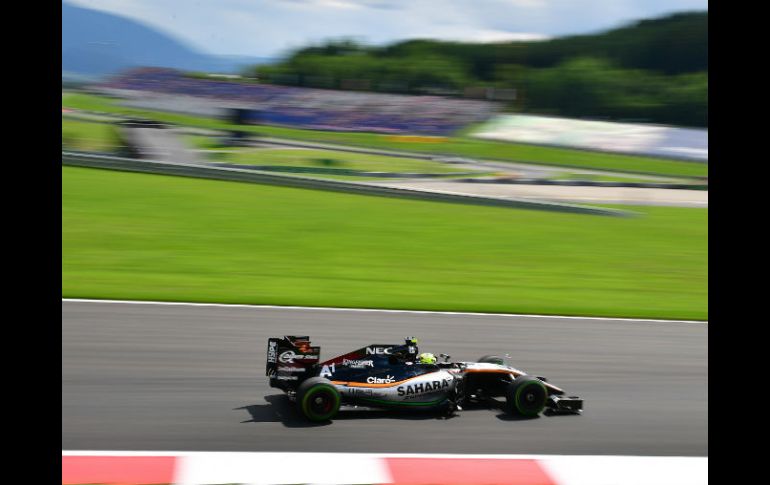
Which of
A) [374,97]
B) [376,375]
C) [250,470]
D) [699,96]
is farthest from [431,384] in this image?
[699,96]

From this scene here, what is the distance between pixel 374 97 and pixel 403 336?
2980cm

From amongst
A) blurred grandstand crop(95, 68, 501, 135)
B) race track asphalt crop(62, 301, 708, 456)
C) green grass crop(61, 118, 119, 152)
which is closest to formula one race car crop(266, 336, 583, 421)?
race track asphalt crop(62, 301, 708, 456)

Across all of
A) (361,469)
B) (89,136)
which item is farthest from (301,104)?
(361,469)

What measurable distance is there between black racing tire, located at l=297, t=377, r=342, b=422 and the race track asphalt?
3.7 inches

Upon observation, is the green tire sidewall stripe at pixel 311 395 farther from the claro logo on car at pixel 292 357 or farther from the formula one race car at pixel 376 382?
the claro logo on car at pixel 292 357

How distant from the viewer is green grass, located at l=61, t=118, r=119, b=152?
2558 centimetres

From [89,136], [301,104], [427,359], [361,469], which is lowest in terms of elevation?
[361,469]

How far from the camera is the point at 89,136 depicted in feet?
87.1

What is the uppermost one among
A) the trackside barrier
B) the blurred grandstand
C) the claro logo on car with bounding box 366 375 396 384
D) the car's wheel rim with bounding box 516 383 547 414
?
the blurred grandstand

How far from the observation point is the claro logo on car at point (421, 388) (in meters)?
6.27

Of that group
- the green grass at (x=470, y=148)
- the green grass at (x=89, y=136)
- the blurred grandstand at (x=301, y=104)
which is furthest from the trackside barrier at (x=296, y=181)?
the blurred grandstand at (x=301, y=104)

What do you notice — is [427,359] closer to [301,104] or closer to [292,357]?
[292,357]

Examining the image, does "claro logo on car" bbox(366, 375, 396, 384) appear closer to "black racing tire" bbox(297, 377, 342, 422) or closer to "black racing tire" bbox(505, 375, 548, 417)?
"black racing tire" bbox(297, 377, 342, 422)

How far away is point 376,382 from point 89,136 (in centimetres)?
2271
